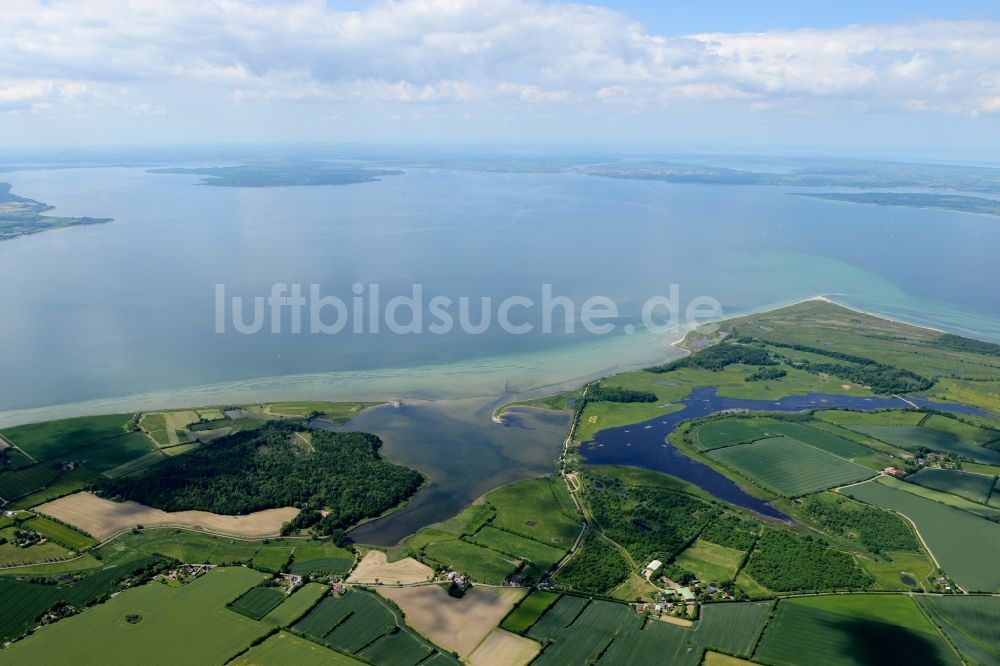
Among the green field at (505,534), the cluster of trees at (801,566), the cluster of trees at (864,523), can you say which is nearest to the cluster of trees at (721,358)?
the cluster of trees at (864,523)

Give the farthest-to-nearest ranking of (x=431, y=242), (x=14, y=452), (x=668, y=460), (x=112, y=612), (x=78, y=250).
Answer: (x=431, y=242)
(x=78, y=250)
(x=668, y=460)
(x=14, y=452)
(x=112, y=612)

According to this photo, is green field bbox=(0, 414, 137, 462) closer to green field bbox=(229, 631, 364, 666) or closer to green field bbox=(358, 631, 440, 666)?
green field bbox=(229, 631, 364, 666)

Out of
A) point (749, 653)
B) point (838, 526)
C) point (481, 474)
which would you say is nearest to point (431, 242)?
point (481, 474)

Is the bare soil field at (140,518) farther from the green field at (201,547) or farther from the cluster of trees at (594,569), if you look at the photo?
the cluster of trees at (594,569)

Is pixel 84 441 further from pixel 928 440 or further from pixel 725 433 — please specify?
pixel 928 440

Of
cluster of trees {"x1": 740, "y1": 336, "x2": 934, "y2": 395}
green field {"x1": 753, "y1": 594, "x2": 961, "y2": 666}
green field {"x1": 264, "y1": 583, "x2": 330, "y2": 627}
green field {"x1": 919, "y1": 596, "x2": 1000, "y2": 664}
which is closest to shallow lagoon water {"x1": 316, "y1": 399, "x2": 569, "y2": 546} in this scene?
green field {"x1": 264, "y1": 583, "x2": 330, "y2": 627}

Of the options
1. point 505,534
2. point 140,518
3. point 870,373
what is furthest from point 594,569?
point 870,373

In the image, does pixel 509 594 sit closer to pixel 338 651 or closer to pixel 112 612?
pixel 338 651
